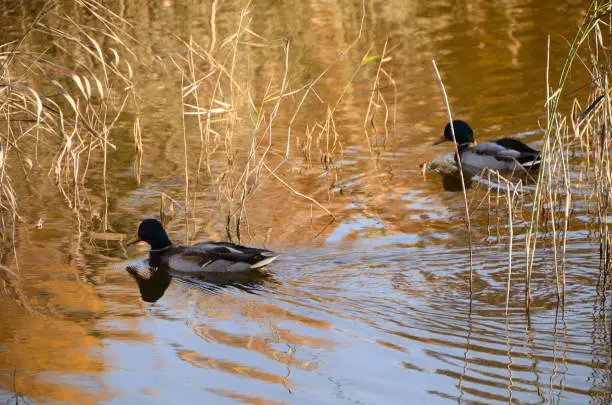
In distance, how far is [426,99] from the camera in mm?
15133

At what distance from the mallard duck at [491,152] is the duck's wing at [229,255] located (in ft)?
12.6

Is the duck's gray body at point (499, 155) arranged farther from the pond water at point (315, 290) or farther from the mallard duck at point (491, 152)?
the pond water at point (315, 290)

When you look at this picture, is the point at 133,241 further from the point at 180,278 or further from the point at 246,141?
the point at 246,141

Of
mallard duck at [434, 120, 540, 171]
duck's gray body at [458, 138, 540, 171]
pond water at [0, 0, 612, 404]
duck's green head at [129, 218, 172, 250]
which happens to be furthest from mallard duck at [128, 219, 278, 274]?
duck's gray body at [458, 138, 540, 171]

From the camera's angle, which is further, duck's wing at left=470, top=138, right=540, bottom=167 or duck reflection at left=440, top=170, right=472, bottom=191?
duck's wing at left=470, top=138, right=540, bottom=167

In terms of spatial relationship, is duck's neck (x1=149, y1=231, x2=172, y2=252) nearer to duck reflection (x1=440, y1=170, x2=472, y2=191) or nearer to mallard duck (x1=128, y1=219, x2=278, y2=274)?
mallard duck (x1=128, y1=219, x2=278, y2=274)

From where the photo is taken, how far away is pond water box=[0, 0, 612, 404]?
641cm

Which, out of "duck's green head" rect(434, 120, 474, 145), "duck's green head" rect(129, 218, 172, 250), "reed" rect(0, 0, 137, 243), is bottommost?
"duck's green head" rect(129, 218, 172, 250)

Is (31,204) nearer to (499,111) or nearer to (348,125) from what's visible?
(348,125)

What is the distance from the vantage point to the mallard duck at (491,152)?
1184 centimetres

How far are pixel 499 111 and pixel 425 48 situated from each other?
15.5 ft

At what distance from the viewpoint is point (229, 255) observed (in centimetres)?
875

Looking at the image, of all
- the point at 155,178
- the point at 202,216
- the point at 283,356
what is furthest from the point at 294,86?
the point at 283,356

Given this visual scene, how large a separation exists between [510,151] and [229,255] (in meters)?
4.40
